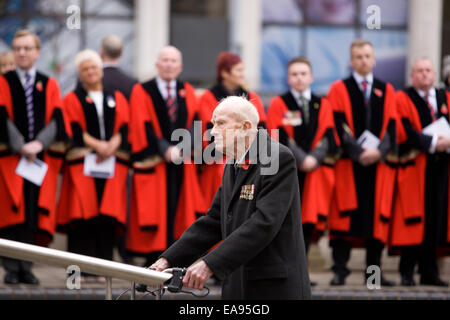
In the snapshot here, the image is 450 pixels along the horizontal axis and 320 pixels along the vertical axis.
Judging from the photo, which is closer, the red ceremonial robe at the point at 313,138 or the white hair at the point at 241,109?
the white hair at the point at 241,109

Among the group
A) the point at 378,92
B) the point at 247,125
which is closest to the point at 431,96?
the point at 378,92

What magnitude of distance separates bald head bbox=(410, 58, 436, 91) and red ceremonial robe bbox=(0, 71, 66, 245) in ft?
11.6

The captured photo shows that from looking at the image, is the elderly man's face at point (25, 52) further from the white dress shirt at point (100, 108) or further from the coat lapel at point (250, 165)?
the coat lapel at point (250, 165)

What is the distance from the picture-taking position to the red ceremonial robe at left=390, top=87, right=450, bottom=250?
9.20m

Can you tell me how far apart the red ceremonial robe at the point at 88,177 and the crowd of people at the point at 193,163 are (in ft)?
0.04

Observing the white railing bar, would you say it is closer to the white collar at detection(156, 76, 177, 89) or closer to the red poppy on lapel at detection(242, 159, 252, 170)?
the red poppy on lapel at detection(242, 159, 252, 170)

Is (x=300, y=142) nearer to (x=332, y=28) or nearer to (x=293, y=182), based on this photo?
(x=293, y=182)

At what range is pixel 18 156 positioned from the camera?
8.52 meters

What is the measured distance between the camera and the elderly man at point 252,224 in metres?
4.30

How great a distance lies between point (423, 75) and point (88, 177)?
345 centimetres

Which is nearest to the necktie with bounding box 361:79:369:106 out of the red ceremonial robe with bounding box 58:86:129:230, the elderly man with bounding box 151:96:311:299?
the red ceremonial robe with bounding box 58:86:129:230

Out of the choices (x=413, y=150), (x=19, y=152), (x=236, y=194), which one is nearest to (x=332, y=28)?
(x=413, y=150)

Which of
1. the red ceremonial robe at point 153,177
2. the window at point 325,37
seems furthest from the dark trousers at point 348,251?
the window at point 325,37
